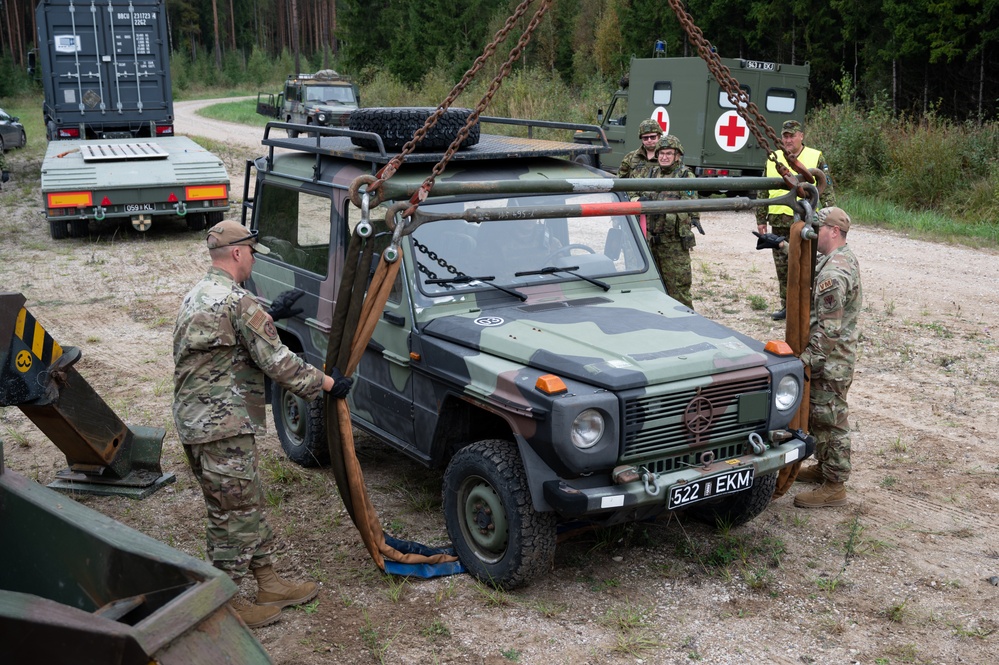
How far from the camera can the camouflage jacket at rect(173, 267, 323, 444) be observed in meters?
4.11

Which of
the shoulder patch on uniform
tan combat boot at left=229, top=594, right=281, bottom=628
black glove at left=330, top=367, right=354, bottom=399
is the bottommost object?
tan combat boot at left=229, top=594, right=281, bottom=628

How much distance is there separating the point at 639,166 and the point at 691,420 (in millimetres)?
4720

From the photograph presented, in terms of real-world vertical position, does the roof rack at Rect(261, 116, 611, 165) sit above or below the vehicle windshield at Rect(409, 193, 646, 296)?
above

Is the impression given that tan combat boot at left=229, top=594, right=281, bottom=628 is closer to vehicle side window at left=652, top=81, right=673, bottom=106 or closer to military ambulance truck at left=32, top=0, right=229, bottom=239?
military ambulance truck at left=32, top=0, right=229, bottom=239

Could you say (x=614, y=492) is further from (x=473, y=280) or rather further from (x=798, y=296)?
(x=798, y=296)

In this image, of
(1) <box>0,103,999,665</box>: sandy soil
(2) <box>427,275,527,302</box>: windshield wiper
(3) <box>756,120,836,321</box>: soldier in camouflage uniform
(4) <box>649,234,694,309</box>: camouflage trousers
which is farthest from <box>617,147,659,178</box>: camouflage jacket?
(2) <box>427,275,527,302</box>: windshield wiper

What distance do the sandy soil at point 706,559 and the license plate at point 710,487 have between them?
1.78ft

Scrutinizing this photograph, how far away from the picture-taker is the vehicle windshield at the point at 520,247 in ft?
16.5

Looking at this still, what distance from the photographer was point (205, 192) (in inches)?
531

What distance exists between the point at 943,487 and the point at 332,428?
364cm

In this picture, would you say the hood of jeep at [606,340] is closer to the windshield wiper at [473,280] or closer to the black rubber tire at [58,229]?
the windshield wiper at [473,280]

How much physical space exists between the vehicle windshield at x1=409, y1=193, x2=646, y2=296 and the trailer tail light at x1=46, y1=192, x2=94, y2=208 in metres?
9.21

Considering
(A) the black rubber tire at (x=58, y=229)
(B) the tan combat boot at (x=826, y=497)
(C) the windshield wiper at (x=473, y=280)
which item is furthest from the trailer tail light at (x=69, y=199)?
(B) the tan combat boot at (x=826, y=497)

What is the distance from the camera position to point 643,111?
17531mm
